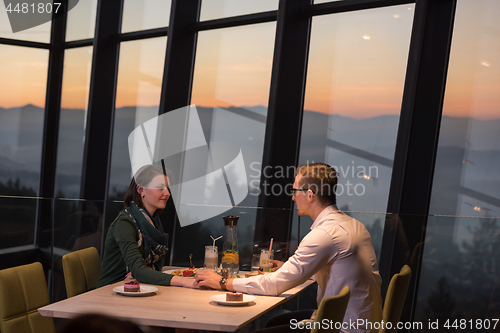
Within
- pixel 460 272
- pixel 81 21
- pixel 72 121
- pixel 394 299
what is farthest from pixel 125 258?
pixel 81 21

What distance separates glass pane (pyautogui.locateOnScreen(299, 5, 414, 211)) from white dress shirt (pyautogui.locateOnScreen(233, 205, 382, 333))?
1820 millimetres

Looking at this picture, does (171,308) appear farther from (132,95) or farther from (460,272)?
(132,95)

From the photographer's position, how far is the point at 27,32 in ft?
18.2

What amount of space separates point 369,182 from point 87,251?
236 centimetres

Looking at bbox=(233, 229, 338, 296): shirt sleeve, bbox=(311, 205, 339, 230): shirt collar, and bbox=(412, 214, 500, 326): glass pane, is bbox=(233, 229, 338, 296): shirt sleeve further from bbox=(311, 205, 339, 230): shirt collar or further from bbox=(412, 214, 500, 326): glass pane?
bbox=(412, 214, 500, 326): glass pane

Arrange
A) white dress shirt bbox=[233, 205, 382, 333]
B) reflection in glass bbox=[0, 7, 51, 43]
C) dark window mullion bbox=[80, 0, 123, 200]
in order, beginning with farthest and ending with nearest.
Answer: reflection in glass bbox=[0, 7, 51, 43] < dark window mullion bbox=[80, 0, 123, 200] < white dress shirt bbox=[233, 205, 382, 333]

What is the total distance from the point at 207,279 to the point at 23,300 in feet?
2.83

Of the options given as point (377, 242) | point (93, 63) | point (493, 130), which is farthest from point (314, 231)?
point (93, 63)

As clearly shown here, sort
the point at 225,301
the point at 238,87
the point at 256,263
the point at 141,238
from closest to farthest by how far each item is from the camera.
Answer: the point at 225,301, the point at 141,238, the point at 256,263, the point at 238,87

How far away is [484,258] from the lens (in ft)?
9.75

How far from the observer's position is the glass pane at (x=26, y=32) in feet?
17.8

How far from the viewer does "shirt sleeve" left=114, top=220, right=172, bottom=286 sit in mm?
2283

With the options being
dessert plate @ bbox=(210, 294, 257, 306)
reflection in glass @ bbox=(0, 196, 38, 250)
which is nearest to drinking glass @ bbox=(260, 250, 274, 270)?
dessert plate @ bbox=(210, 294, 257, 306)

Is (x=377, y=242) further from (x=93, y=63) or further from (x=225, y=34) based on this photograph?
(x=93, y=63)
